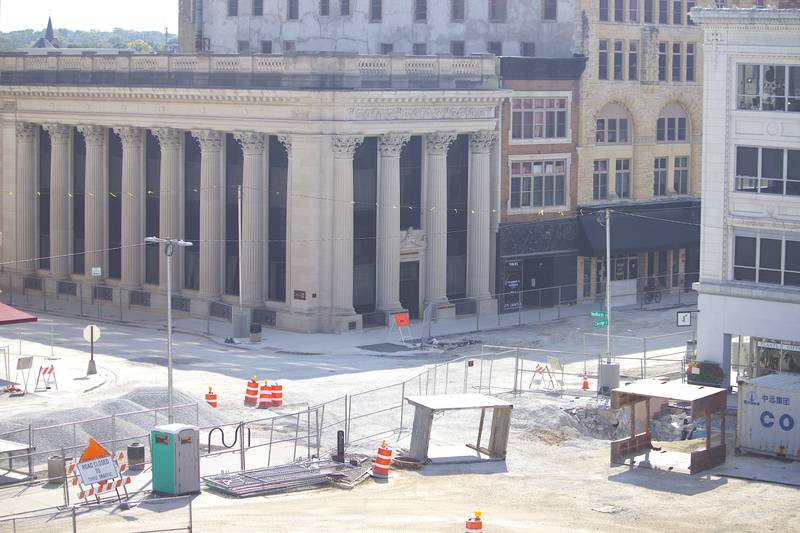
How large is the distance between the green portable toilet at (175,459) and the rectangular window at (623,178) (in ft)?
152

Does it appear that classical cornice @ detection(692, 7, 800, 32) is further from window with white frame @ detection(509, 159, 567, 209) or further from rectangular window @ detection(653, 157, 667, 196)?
rectangular window @ detection(653, 157, 667, 196)

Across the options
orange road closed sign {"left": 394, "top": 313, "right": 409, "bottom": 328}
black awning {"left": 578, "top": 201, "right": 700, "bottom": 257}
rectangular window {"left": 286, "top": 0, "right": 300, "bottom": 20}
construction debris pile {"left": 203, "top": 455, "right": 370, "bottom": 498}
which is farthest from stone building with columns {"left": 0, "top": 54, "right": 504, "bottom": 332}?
construction debris pile {"left": 203, "top": 455, "right": 370, "bottom": 498}

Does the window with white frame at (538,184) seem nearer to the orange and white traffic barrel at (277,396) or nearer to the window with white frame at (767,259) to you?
the window with white frame at (767,259)

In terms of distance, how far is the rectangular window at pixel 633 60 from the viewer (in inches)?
3206

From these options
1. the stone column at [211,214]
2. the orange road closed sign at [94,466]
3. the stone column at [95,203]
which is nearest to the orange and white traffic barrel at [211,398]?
the orange road closed sign at [94,466]

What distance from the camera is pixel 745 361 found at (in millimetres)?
52875

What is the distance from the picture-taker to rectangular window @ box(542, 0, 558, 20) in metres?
81.2

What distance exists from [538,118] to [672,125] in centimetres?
1031

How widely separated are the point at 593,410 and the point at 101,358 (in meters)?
21.5

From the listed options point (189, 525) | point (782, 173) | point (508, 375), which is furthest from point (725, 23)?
point (189, 525)

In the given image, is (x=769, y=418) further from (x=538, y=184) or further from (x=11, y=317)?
(x=538, y=184)

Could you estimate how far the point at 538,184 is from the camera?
78.1 meters

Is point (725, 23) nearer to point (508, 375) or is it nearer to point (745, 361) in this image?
point (745, 361)

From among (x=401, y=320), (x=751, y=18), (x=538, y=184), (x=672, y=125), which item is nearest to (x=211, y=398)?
(x=401, y=320)
